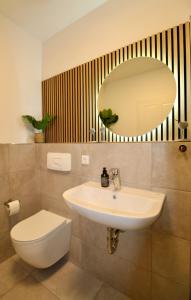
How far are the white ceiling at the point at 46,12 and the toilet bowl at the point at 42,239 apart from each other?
6.95 ft

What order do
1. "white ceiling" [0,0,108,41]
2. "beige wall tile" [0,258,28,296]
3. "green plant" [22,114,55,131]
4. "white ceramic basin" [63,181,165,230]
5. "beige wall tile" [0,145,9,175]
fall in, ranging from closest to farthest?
1. "white ceramic basin" [63,181,165,230]
2. "beige wall tile" [0,258,28,296]
3. "white ceiling" [0,0,108,41]
4. "beige wall tile" [0,145,9,175]
5. "green plant" [22,114,55,131]

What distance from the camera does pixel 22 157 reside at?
1766 millimetres

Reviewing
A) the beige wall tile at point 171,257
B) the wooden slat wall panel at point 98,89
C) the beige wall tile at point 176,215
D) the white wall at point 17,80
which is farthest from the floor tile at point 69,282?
the white wall at point 17,80

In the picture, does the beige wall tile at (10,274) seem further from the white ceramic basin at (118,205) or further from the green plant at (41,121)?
the green plant at (41,121)

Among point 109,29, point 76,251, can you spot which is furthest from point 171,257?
point 109,29

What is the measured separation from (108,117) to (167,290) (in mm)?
1399

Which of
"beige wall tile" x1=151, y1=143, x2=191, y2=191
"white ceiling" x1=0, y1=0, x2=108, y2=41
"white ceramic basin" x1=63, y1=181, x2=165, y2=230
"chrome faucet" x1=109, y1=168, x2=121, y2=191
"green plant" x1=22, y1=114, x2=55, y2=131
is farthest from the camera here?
"green plant" x1=22, y1=114, x2=55, y2=131

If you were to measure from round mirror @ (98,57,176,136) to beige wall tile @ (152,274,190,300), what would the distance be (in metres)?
1.09

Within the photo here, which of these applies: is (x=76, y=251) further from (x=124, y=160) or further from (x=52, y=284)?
(x=124, y=160)

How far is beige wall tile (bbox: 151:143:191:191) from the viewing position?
0.98 m

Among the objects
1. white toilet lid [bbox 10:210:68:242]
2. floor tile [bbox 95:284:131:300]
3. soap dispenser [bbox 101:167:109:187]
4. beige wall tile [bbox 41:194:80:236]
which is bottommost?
floor tile [bbox 95:284:131:300]

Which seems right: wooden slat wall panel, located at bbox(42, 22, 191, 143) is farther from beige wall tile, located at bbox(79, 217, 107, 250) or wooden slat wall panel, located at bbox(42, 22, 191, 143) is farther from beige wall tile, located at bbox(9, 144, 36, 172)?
beige wall tile, located at bbox(79, 217, 107, 250)

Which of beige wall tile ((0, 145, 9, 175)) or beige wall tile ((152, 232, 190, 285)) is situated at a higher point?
beige wall tile ((0, 145, 9, 175))

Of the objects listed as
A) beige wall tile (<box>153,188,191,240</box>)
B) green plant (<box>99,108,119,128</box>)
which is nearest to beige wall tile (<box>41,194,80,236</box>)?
beige wall tile (<box>153,188,191,240</box>)
